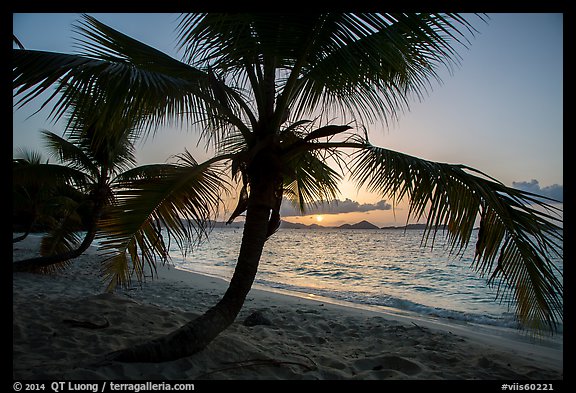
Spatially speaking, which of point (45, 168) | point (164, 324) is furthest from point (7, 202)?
point (45, 168)

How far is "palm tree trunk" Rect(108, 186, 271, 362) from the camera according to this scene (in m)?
3.15

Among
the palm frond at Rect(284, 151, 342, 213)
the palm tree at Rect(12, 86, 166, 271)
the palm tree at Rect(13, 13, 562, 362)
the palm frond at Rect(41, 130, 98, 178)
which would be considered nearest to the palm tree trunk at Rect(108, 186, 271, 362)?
the palm tree at Rect(13, 13, 562, 362)

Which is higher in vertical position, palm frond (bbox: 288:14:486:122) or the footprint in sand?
palm frond (bbox: 288:14:486:122)

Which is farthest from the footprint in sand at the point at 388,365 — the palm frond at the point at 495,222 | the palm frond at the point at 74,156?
the palm frond at the point at 74,156

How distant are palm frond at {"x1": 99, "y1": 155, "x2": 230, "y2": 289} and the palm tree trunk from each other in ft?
1.89

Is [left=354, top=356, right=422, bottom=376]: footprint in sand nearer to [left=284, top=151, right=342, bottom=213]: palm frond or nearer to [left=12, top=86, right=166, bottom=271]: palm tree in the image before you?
[left=284, top=151, right=342, bottom=213]: palm frond

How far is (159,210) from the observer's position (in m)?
3.86

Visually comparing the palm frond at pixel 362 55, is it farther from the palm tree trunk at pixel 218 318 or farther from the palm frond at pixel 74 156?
the palm frond at pixel 74 156

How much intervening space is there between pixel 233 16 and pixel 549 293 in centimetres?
356

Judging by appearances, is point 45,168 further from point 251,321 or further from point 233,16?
point 233,16

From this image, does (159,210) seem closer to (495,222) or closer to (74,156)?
(495,222)

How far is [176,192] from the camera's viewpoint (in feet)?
12.9

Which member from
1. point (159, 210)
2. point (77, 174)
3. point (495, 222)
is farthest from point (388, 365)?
Answer: point (77, 174)
